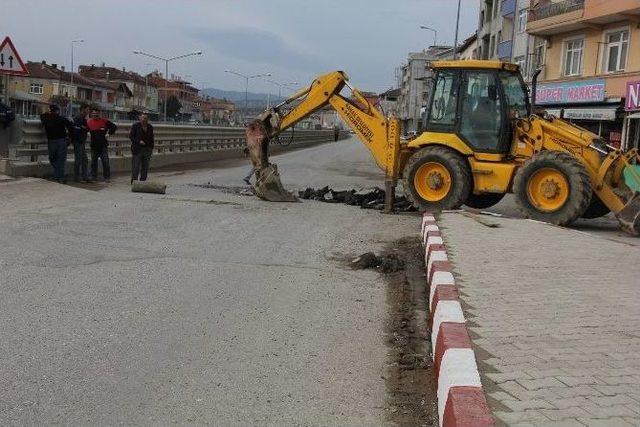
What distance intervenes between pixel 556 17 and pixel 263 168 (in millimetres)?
26195

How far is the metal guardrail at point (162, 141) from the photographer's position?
14.6m

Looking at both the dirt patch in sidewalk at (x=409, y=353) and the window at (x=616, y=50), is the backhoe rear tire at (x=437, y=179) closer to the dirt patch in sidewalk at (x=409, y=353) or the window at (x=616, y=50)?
the dirt patch in sidewalk at (x=409, y=353)

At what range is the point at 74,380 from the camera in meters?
4.28

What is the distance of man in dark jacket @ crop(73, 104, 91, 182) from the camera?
15180mm

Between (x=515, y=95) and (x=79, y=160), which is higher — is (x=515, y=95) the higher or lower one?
the higher one

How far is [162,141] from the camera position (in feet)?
78.5

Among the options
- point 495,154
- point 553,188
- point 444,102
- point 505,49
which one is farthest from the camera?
point 505,49

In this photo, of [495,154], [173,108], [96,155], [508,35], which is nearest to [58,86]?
[173,108]

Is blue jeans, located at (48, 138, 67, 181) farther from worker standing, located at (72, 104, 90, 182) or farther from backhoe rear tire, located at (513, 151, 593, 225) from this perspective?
backhoe rear tire, located at (513, 151, 593, 225)

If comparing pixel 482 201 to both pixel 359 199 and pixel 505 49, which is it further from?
pixel 505 49

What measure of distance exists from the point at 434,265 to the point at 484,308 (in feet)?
4.77

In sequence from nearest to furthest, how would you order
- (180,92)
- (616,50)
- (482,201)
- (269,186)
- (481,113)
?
(481,113) → (269,186) → (482,201) → (616,50) → (180,92)

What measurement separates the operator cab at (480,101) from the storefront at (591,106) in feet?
56.9

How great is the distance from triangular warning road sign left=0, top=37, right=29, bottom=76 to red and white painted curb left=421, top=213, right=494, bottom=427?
11129mm
